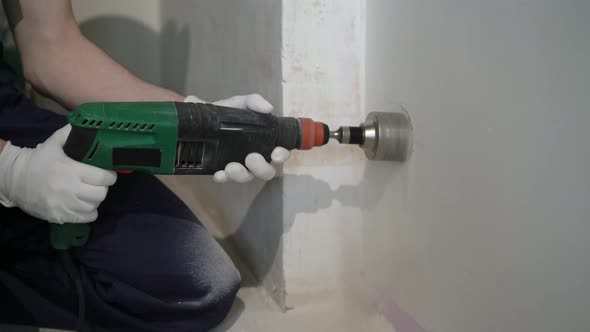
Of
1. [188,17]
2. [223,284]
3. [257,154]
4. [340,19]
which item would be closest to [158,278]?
[223,284]

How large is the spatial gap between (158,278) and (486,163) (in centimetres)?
54

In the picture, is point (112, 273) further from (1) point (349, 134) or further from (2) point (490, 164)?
(2) point (490, 164)

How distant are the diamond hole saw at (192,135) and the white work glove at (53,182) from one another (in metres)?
0.02

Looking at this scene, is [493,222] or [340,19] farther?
[340,19]

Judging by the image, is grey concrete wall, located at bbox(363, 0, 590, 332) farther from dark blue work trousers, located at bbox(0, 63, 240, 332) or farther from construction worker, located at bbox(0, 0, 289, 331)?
dark blue work trousers, located at bbox(0, 63, 240, 332)

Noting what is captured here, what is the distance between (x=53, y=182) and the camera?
60 cm

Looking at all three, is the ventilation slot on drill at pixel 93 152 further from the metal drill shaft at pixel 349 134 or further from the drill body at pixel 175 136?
the metal drill shaft at pixel 349 134

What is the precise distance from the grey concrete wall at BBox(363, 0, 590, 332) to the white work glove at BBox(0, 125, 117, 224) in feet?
1.43

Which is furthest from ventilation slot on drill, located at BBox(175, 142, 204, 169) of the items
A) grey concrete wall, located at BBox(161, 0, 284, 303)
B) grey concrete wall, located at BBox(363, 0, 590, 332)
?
grey concrete wall, located at BBox(363, 0, 590, 332)

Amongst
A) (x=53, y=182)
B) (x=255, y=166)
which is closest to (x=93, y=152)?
(x=53, y=182)

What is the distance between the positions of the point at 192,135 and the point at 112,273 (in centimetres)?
32

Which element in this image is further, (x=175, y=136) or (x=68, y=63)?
(x=68, y=63)

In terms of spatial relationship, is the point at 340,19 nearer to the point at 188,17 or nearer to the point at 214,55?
the point at 214,55

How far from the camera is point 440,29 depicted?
547 mm
